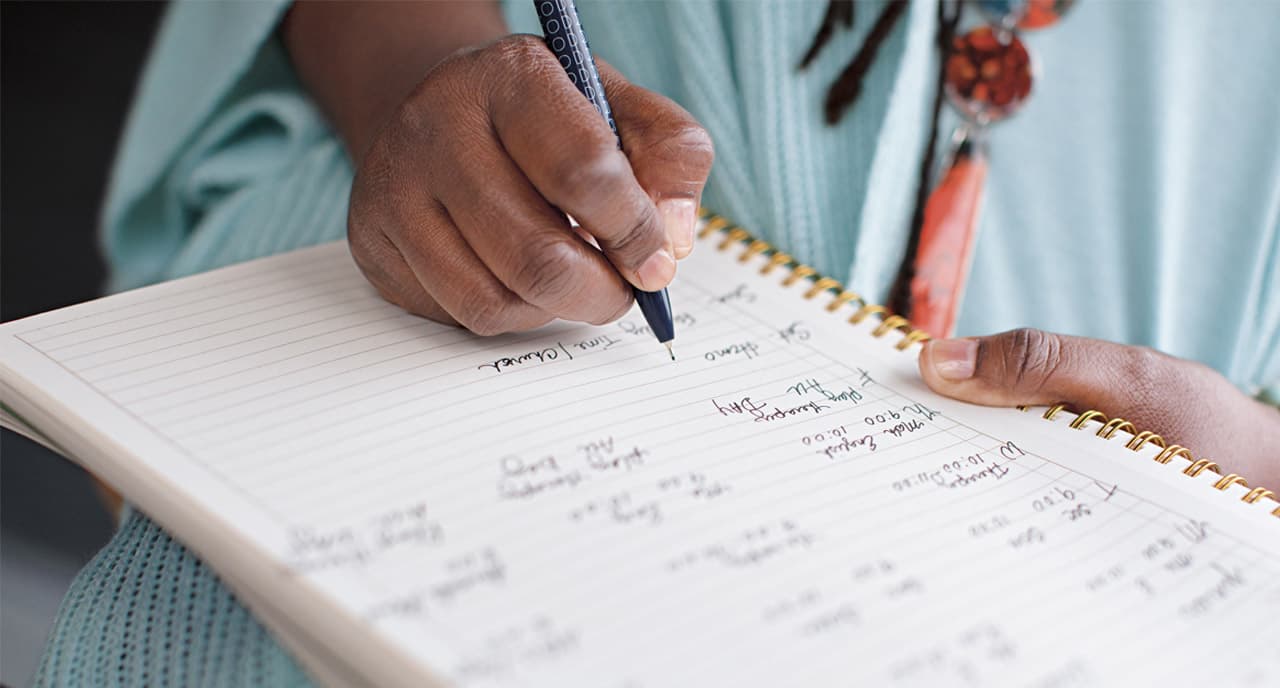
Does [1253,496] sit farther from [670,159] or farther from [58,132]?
[58,132]

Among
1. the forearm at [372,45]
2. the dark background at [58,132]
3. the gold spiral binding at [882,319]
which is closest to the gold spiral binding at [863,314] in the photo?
the gold spiral binding at [882,319]

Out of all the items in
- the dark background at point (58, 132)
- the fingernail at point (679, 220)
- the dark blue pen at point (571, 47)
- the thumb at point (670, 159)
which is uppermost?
the dark blue pen at point (571, 47)

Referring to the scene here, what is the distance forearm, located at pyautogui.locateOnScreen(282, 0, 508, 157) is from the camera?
0.49m

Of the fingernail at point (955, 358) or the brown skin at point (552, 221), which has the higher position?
the brown skin at point (552, 221)

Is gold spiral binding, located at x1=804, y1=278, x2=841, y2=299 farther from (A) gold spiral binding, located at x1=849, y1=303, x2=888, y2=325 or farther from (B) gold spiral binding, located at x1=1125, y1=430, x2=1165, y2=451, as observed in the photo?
(B) gold spiral binding, located at x1=1125, y1=430, x2=1165, y2=451

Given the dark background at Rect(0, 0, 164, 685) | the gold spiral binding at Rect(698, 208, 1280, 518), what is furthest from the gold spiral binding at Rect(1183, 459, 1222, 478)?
the dark background at Rect(0, 0, 164, 685)

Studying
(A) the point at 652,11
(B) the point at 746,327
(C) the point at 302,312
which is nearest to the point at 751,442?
(B) the point at 746,327

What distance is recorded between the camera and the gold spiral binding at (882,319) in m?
0.37

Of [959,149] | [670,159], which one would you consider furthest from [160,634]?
[959,149]

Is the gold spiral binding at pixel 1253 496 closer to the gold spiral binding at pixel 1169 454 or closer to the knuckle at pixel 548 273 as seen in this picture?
the gold spiral binding at pixel 1169 454

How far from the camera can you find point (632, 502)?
1.02 ft

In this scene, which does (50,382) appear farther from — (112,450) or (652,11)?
(652,11)

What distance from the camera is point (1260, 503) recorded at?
361 mm

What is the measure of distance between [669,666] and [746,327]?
207 millimetres
